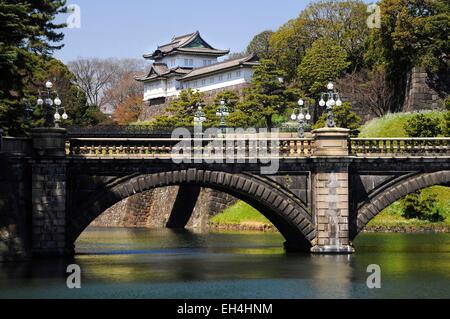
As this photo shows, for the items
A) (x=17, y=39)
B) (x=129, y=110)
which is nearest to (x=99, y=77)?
(x=129, y=110)

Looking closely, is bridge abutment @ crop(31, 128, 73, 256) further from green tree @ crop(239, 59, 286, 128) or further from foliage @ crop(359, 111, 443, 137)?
green tree @ crop(239, 59, 286, 128)

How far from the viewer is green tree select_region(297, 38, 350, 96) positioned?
366ft

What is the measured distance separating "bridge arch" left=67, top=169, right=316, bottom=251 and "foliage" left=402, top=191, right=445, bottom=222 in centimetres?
2690

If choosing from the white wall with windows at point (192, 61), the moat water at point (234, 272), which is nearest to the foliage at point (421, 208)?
the moat water at point (234, 272)

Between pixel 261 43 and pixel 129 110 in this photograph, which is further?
pixel 129 110

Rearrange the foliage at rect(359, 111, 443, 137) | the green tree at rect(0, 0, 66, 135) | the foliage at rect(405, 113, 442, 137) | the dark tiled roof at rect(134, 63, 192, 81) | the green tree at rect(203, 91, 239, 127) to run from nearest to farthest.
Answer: the green tree at rect(0, 0, 66, 135)
the foliage at rect(405, 113, 442, 137)
the foliage at rect(359, 111, 443, 137)
the green tree at rect(203, 91, 239, 127)
the dark tiled roof at rect(134, 63, 192, 81)

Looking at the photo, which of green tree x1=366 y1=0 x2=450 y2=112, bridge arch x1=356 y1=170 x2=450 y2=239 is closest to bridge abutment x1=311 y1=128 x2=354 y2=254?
bridge arch x1=356 y1=170 x2=450 y2=239

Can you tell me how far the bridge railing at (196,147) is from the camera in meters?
55.1

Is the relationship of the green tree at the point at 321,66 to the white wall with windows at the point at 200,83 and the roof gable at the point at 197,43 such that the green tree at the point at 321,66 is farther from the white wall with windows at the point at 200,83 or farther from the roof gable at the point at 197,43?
the roof gable at the point at 197,43

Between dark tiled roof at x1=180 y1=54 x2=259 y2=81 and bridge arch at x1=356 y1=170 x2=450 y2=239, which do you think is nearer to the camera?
bridge arch at x1=356 y1=170 x2=450 y2=239

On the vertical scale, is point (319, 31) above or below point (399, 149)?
above

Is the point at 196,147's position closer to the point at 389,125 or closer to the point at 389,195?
the point at 389,195

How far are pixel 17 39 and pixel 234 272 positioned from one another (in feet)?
54.1

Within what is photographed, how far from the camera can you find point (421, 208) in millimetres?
83375
